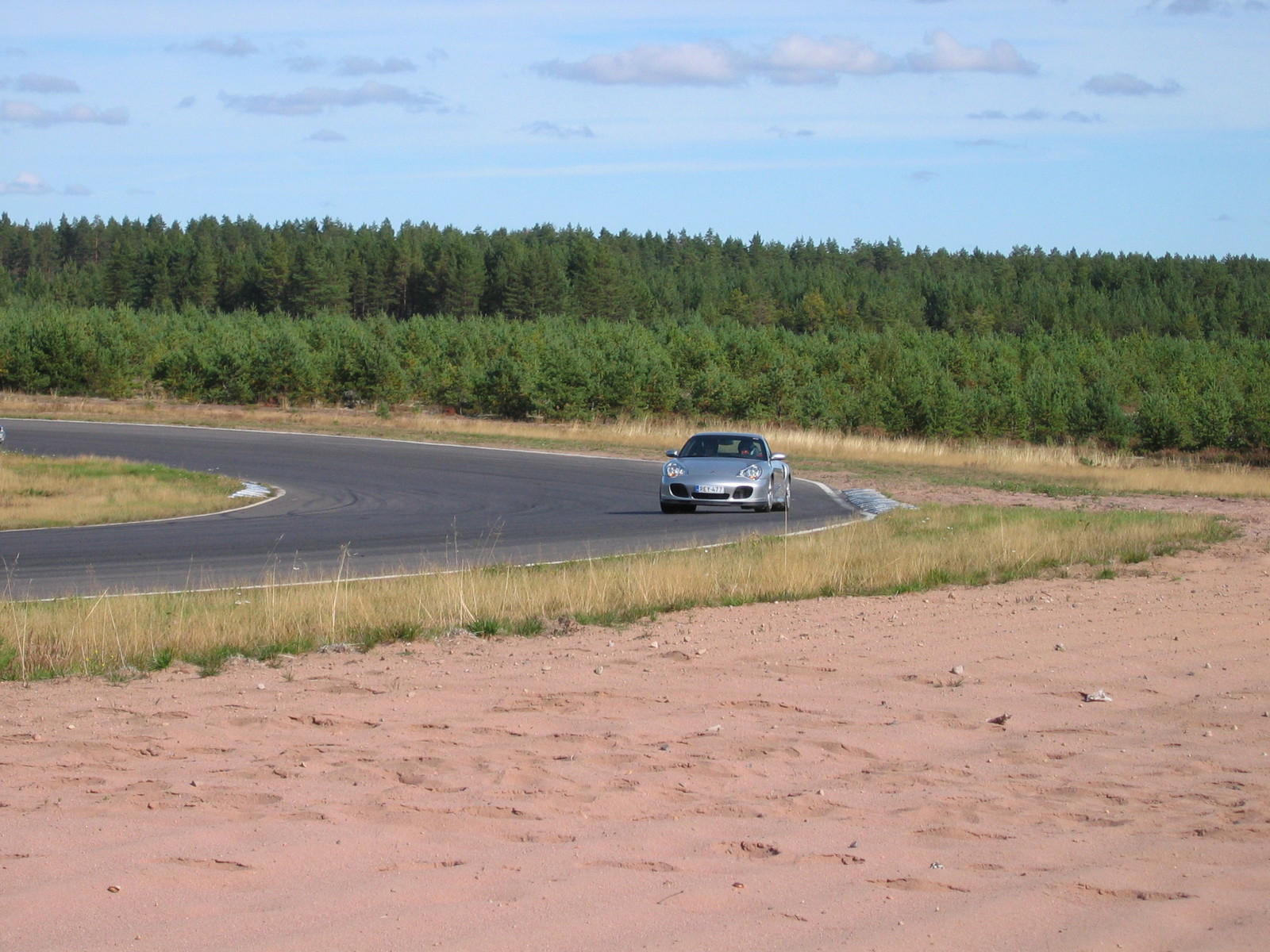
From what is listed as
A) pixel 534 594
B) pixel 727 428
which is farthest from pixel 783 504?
pixel 727 428

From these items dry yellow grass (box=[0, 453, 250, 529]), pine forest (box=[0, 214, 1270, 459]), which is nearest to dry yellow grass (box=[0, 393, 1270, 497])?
pine forest (box=[0, 214, 1270, 459])

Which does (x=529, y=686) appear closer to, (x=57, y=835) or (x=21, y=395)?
(x=57, y=835)

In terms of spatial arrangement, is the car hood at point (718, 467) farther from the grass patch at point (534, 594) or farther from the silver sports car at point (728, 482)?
the grass patch at point (534, 594)

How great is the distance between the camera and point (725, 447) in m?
23.6

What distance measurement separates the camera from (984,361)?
281 ft

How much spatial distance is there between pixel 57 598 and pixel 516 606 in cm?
431

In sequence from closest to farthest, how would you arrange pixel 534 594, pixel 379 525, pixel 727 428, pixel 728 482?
1. pixel 534 594
2. pixel 379 525
3. pixel 728 482
4. pixel 727 428

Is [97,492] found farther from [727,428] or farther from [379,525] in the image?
[727,428]

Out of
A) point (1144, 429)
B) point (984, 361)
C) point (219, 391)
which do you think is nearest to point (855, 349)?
point (984, 361)

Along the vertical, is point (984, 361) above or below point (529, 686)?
above

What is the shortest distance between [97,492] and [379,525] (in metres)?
8.89

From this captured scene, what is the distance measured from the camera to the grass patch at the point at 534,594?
9578 mm

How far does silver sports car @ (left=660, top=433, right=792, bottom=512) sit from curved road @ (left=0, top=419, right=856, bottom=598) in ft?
1.08

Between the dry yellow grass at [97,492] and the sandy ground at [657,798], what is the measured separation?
46.7 feet
